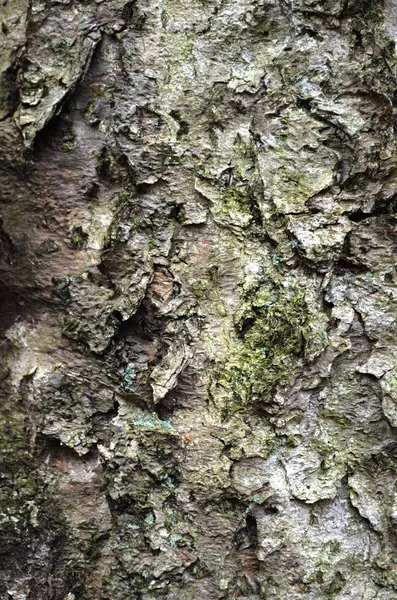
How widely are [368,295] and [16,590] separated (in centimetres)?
86

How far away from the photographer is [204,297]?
3.51 feet

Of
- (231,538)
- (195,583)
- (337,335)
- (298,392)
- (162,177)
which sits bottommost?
(195,583)

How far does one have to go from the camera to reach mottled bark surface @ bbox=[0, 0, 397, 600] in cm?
105

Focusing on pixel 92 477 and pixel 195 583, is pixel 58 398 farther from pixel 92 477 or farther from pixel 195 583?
pixel 195 583

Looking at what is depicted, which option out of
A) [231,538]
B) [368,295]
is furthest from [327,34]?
[231,538]

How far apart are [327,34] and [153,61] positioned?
13.0 inches

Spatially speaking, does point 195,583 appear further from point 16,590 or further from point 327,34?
point 327,34

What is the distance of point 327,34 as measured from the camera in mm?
1060

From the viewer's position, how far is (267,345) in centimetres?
105

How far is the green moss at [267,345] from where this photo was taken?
1043mm

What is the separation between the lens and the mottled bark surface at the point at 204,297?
105 cm

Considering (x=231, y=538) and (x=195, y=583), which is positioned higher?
(x=231, y=538)

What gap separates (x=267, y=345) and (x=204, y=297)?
149 millimetres

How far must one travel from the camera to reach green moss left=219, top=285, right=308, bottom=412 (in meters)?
1.04
